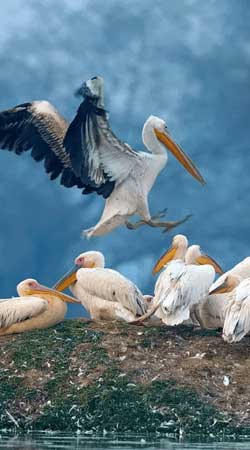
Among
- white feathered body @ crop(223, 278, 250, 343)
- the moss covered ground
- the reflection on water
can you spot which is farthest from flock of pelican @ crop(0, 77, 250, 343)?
the reflection on water

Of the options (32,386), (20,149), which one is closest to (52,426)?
(32,386)

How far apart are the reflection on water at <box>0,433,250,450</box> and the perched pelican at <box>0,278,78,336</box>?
202 centimetres

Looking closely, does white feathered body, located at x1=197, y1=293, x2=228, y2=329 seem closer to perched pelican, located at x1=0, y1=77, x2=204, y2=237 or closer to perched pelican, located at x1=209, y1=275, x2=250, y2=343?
perched pelican, located at x1=209, y1=275, x2=250, y2=343

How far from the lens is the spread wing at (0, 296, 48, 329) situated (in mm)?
12727

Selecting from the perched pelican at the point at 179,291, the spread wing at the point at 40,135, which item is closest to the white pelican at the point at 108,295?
the perched pelican at the point at 179,291

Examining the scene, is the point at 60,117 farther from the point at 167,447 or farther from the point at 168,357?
the point at 167,447

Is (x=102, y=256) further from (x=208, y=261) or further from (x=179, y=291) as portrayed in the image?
(x=179, y=291)

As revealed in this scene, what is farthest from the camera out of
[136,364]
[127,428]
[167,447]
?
[136,364]

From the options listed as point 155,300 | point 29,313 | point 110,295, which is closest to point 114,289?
point 110,295

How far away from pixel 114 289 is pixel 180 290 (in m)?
1.10

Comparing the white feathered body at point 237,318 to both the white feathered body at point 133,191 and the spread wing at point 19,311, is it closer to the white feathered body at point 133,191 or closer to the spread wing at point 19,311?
the spread wing at point 19,311

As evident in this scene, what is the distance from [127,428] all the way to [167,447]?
1240 millimetres

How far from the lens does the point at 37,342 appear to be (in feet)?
40.4

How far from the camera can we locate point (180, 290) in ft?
39.7
